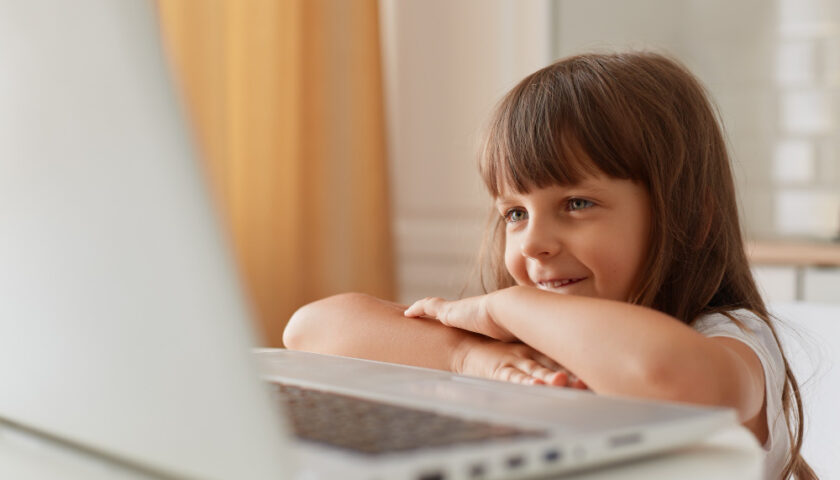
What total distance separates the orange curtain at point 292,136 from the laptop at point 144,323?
5.87 feet

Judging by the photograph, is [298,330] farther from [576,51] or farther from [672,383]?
[576,51]

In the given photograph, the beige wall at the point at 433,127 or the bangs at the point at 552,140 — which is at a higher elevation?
the bangs at the point at 552,140

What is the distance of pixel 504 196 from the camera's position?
2.99ft

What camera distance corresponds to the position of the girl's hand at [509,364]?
584mm

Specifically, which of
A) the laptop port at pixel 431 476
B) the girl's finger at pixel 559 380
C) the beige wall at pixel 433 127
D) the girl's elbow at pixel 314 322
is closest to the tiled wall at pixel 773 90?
the beige wall at pixel 433 127

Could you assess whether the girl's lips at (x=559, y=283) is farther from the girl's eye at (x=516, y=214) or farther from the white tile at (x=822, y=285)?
the white tile at (x=822, y=285)

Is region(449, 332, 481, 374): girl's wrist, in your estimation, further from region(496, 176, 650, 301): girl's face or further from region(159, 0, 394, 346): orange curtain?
region(159, 0, 394, 346): orange curtain

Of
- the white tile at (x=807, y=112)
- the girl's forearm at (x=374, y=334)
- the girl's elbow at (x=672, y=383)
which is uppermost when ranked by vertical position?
the girl's elbow at (x=672, y=383)

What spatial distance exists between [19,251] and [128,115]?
10cm

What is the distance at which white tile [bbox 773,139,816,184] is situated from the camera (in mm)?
2137

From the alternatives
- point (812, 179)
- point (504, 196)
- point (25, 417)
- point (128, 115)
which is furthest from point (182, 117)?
point (812, 179)

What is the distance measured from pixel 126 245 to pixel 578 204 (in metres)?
0.64

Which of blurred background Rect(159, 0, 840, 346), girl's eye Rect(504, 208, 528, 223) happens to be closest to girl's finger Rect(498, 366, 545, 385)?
girl's eye Rect(504, 208, 528, 223)

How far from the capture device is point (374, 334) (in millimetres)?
741
